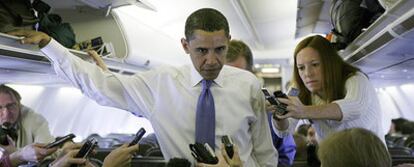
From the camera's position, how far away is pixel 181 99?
7.95 ft

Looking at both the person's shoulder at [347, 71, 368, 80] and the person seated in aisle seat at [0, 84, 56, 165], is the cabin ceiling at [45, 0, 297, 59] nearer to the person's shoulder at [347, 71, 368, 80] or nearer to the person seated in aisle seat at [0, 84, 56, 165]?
the person seated in aisle seat at [0, 84, 56, 165]

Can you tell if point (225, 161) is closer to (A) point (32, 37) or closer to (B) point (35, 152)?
(B) point (35, 152)

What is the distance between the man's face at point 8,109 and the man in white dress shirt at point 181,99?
60.9 inches

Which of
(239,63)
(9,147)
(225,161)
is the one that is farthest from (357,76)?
(9,147)

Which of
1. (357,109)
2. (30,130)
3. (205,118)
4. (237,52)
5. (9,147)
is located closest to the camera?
(205,118)

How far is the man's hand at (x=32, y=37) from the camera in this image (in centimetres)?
263

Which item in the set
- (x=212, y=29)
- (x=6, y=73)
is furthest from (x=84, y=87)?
(x=6, y=73)

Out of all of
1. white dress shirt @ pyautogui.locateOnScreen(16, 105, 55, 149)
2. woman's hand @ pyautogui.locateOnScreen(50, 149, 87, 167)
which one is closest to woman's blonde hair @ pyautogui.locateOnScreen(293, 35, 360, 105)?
woman's hand @ pyautogui.locateOnScreen(50, 149, 87, 167)

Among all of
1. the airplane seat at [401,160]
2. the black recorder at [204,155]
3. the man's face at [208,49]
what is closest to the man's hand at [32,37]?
the man's face at [208,49]

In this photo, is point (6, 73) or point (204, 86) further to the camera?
point (6, 73)

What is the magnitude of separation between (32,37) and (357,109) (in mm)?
2201

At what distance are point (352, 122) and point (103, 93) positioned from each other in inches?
64.4

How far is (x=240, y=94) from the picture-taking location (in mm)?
2393

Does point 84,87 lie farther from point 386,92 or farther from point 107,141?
point 386,92
